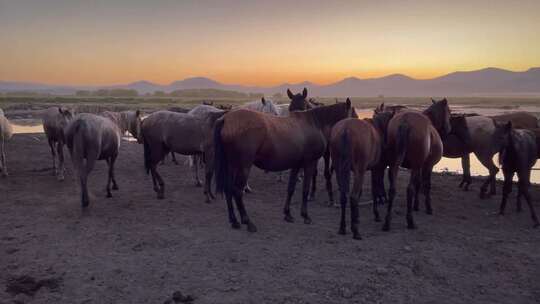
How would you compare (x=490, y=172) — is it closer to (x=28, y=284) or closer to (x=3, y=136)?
(x=28, y=284)

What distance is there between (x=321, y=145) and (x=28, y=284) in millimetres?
4947

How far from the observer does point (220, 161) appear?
6.17 meters

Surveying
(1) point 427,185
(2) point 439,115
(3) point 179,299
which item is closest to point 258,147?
(3) point 179,299

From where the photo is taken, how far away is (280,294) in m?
4.14

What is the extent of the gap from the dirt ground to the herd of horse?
41 centimetres

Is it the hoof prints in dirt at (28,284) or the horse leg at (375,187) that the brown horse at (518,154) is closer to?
the horse leg at (375,187)

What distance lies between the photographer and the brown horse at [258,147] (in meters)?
6.06

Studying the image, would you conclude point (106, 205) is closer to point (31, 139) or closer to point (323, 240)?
point (323, 240)

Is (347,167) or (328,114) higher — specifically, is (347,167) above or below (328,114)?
below

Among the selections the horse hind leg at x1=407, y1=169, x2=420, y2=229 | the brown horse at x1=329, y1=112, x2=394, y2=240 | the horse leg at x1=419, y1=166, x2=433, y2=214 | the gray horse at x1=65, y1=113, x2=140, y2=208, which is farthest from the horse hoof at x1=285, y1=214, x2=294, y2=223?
the gray horse at x1=65, y1=113, x2=140, y2=208

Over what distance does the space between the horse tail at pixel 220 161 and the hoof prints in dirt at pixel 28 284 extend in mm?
2696

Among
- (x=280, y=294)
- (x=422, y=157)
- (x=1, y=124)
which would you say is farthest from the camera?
(x=1, y=124)

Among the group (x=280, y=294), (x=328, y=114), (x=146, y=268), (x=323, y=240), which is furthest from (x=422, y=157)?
(x=146, y=268)

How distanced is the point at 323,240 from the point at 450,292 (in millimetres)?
2068
